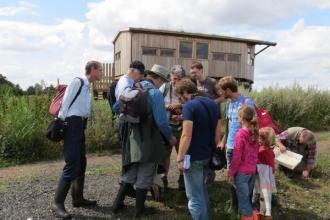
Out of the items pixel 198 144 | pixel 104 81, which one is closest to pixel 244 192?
pixel 198 144

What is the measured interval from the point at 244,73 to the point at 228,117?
24.6 meters

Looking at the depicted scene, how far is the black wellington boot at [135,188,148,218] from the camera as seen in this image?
499 centimetres

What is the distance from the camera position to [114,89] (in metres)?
5.56

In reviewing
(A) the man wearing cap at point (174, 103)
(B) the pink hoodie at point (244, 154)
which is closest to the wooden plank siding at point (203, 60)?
(A) the man wearing cap at point (174, 103)

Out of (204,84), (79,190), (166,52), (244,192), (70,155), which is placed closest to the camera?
(244,192)

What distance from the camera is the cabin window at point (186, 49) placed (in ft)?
87.5

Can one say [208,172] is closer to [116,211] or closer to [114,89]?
[116,211]

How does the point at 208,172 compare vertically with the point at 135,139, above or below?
below

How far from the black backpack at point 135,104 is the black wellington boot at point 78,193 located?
1.17 metres

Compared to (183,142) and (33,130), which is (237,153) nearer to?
(183,142)

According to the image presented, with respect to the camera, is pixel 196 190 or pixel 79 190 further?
pixel 79 190

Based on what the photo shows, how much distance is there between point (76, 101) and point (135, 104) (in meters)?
0.77

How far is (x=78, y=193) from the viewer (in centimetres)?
539

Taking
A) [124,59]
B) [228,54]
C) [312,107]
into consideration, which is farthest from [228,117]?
[228,54]
